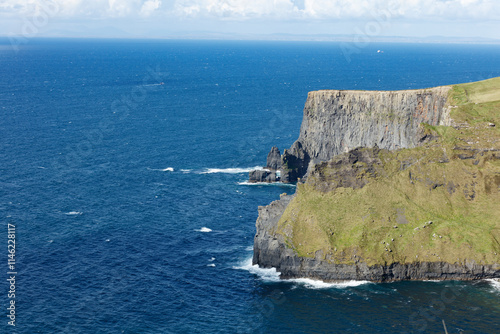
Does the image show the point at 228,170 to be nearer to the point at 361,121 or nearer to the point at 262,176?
the point at 262,176

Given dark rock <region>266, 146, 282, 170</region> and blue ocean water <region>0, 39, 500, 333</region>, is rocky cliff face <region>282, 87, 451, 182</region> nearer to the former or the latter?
dark rock <region>266, 146, 282, 170</region>

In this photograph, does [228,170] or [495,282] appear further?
[228,170]

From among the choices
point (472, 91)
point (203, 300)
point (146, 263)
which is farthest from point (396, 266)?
point (472, 91)

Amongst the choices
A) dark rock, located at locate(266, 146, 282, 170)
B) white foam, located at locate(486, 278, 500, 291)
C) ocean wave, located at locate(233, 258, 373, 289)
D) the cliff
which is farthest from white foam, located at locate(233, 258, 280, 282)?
dark rock, located at locate(266, 146, 282, 170)

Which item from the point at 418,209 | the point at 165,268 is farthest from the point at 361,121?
the point at 165,268

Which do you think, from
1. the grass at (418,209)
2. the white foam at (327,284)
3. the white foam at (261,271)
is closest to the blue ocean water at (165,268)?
the white foam at (261,271)

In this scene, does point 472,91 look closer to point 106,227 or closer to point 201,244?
point 201,244
